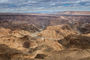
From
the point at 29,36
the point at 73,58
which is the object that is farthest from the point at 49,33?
the point at 73,58

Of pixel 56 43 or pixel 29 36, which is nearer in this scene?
pixel 56 43

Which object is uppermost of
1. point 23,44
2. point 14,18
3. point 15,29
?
point 14,18

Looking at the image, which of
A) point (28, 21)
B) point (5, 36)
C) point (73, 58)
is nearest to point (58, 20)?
point (28, 21)

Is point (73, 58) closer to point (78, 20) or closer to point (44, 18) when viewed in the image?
point (44, 18)

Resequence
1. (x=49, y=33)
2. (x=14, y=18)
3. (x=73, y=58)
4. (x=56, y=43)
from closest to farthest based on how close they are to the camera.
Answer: (x=73, y=58)
(x=56, y=43)
(x=14, y=18)
(x=49, y=33)

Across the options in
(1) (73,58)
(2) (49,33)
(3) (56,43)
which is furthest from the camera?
(2) (49,33)

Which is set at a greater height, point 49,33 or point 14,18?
point 14,18
